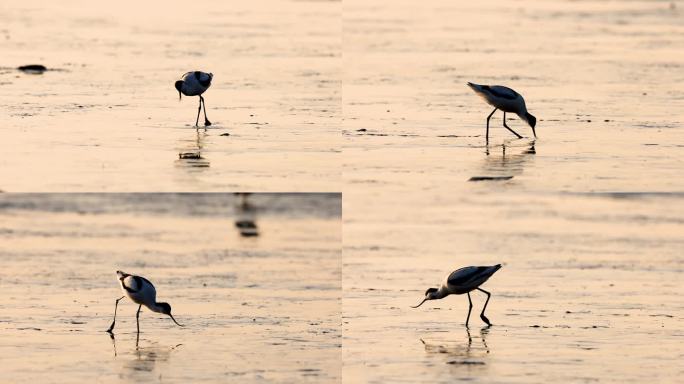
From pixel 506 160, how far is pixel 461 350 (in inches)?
115

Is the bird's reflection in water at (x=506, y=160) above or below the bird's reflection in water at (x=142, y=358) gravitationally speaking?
above

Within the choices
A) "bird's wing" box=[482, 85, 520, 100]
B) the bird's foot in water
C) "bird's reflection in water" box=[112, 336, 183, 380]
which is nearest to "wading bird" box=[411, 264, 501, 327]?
the bird's foot in water

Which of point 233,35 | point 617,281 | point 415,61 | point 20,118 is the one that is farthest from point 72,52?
point 617,281

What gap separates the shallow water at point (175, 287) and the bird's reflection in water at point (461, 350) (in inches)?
29.3

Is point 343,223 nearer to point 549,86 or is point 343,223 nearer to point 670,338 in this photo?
point 549,86

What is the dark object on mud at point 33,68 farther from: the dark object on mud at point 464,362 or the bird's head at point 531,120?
the dark object on mud at point 464,362

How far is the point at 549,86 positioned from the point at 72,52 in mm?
6929

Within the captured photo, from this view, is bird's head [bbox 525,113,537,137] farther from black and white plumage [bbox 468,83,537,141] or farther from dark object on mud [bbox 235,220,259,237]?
dark object on mud [bbox 235,220,259,237]

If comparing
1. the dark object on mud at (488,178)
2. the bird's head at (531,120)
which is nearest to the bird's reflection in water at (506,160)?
the dark object on mud at (488,178)

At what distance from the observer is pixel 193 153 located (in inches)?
554

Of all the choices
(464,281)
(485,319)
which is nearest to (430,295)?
(464,281)

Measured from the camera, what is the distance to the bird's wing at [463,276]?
13453 millimetres

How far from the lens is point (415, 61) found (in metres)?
21.2

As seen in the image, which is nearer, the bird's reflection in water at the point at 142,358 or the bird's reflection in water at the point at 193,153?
the bird's reflection in water at the point at 142,358
